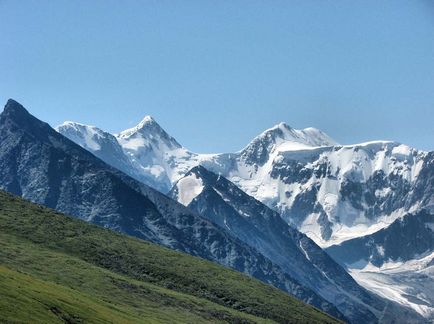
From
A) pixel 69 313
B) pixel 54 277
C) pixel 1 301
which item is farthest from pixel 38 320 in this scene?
pixel 54 277

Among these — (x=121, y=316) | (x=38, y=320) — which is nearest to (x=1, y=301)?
(x=38, y=320)

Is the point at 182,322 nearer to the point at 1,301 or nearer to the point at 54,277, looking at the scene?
the point at 54,277

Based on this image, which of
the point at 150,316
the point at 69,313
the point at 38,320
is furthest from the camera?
the point at 150,316

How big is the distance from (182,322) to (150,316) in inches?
371

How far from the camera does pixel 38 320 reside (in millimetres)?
113375

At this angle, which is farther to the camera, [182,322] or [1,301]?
[182,322]

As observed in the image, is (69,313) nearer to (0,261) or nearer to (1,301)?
(1,301)

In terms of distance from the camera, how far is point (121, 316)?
511ft

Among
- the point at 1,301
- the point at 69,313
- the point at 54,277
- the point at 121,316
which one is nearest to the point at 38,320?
the point at 1,301

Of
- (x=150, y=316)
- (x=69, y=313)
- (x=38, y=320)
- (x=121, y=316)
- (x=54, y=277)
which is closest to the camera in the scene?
(x=38, y=320)

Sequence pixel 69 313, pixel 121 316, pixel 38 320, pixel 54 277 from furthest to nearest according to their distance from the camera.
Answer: pixel 54 277 → pixel 121 316 → pixel 69 313 → pixel 38 320

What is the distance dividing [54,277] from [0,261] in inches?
502

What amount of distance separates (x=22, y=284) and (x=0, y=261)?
57811 mm

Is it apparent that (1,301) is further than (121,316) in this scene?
No
